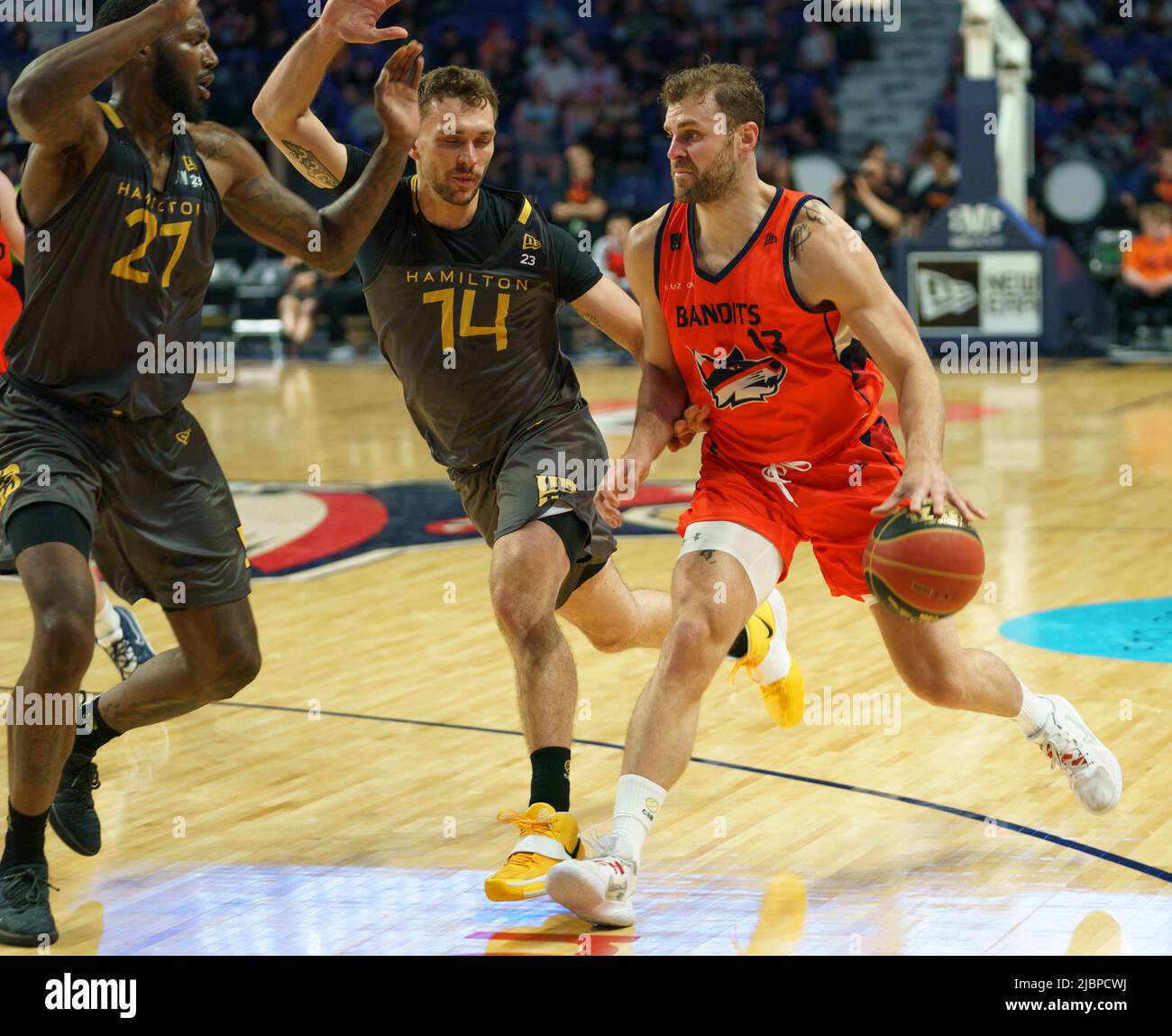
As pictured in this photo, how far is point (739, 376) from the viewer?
493 cm

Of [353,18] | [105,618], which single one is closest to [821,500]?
[353,18]

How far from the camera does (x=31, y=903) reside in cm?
432

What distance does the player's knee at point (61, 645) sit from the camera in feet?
13.8

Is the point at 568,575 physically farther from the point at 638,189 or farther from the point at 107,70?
the point at 638,189

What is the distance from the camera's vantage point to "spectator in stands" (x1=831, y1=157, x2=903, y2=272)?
19.2 m

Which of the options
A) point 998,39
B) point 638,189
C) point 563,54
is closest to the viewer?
point 998,39

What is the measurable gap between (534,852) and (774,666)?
1603mm

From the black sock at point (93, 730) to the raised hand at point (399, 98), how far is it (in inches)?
73.8

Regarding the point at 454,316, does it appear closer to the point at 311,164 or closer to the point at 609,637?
the point at 311,164

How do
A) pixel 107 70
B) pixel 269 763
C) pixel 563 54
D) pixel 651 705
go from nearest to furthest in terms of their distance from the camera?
1. pixel 107 70
2. pixel 651 705
3. pixel 269 763
4. pixel 563 54

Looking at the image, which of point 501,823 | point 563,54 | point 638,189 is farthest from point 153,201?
point 563,54

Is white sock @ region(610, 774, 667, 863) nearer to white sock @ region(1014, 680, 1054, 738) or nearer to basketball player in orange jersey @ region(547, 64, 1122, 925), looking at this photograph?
basketball player in orange jersey @ region(547, 64, 1122, 925)

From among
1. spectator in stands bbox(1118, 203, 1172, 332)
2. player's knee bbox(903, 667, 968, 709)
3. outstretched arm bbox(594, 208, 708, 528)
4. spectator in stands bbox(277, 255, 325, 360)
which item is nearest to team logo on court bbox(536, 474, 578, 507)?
outstretched arm bbox(594, 208, 708, 528)

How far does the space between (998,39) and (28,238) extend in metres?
14.9
